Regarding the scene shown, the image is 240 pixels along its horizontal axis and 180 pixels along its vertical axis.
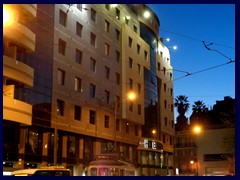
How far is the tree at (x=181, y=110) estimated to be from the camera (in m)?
17.5

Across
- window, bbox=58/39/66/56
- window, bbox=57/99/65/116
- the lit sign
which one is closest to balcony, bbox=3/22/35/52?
window, bbox=58/39/66/56

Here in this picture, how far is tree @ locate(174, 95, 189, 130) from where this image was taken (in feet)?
57.5

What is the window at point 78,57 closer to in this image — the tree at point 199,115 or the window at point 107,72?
the window at point 107,72

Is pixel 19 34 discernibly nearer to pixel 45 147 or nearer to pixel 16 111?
pixel 16 111

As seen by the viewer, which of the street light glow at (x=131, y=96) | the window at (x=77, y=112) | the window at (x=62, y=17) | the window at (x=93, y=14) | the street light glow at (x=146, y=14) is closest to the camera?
the street light glow at (x=146, y=14)

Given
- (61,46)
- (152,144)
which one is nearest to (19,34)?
(61,46)

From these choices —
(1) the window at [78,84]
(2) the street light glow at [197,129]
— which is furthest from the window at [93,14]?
(2) the street light glow at [197,129]

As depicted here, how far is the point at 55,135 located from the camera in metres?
21.5

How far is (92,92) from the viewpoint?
22859mm

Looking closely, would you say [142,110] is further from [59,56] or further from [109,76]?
[59,56]

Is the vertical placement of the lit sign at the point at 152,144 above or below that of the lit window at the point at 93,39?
below

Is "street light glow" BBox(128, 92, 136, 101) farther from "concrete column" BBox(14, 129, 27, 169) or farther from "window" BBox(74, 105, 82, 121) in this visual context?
"concrete column" BBox(14, 129, 27, 169)

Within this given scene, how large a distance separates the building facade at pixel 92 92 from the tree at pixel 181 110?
27.8 inches
